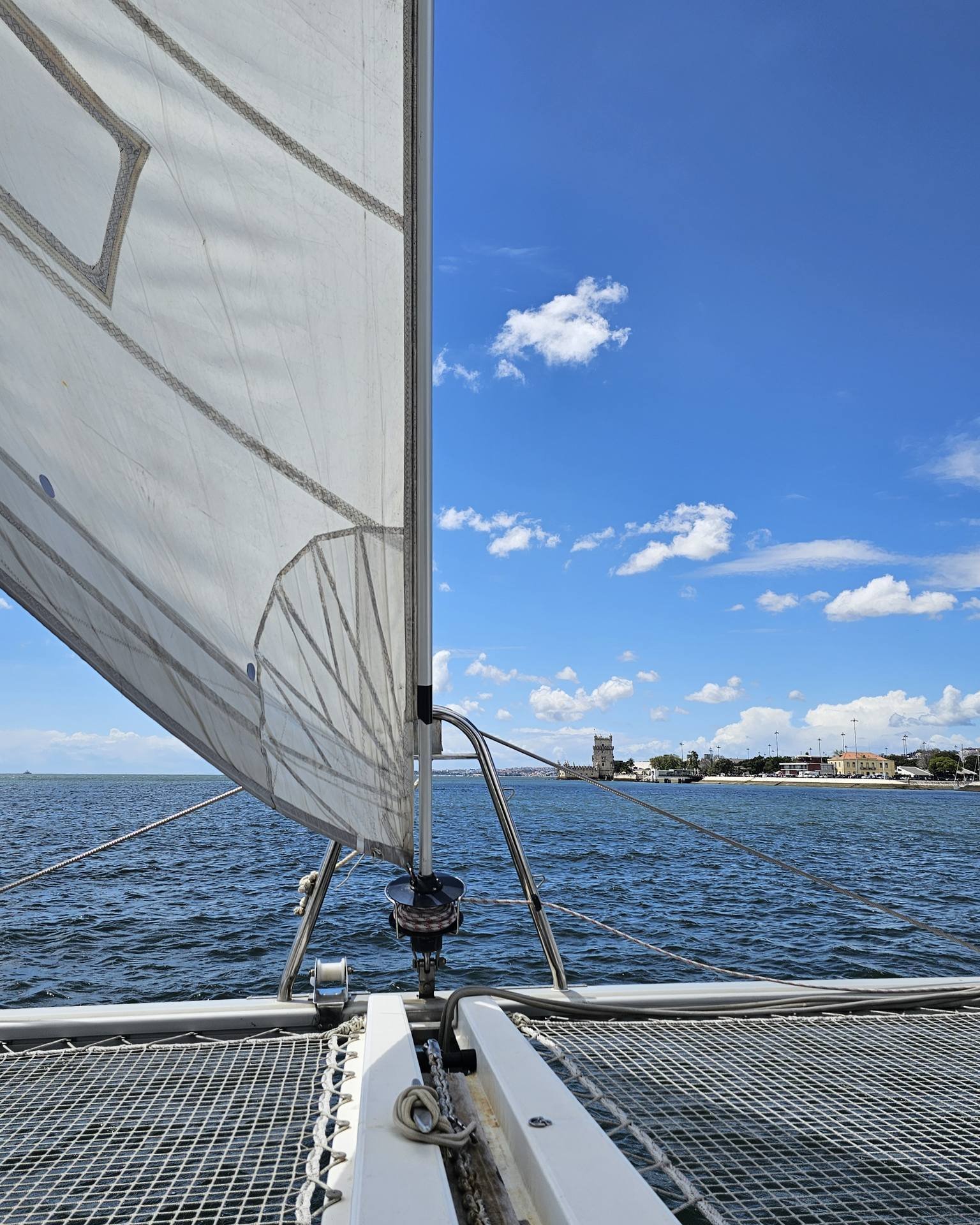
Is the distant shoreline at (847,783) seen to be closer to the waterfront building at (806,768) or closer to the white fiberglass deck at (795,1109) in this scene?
the waterfront building at (806,768)

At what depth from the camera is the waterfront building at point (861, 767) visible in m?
135

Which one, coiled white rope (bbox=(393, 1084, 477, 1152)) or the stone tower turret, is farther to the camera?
the stone tower turret

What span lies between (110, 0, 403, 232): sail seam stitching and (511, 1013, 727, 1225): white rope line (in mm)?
2140

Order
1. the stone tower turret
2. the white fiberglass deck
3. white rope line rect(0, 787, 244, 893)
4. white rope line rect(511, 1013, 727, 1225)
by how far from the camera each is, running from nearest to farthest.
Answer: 1. white rope line rect(511, 1013, 727, 1225)
2. the white fiberglass deck
3. white rope line rect(0, 787, 244, 893)
4. the stone tower turret

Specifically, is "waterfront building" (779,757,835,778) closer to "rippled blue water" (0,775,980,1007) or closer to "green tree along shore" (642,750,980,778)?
"green tree along shore" (642,750,980,778)

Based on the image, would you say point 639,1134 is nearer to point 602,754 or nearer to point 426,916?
point 426,916

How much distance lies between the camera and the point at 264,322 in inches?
64.7

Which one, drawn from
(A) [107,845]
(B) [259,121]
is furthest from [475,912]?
Result: (B) [259,121]

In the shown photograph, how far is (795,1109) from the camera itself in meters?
2.12

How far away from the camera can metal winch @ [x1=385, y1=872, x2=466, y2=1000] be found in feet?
9.39

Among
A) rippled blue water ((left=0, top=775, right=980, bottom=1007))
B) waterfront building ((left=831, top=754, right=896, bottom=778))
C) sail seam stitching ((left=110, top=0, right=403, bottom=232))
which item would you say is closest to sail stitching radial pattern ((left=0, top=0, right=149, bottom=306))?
sail seam stitching ((left=110, top=0, right=403, bottom=232))

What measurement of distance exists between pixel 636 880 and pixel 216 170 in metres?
18.9

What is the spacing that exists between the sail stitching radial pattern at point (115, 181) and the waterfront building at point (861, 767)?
149 metres

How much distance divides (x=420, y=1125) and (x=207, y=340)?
176cm
